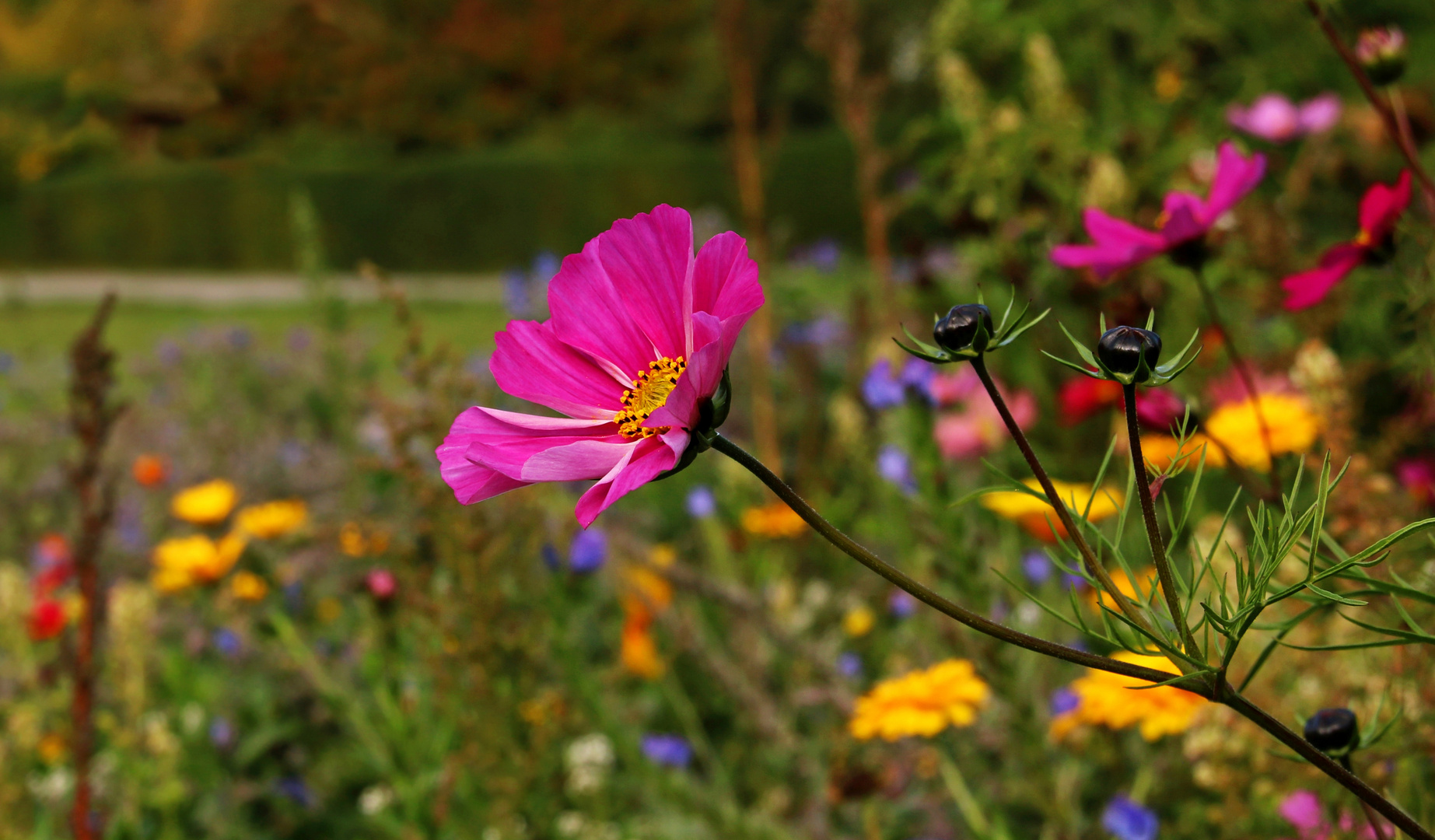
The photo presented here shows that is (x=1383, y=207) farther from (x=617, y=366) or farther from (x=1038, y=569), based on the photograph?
(x=1038, y=569)

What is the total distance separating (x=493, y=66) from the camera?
11797 millimetres

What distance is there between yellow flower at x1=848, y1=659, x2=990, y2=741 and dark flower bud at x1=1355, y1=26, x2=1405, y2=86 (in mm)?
491

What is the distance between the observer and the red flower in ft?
5.12

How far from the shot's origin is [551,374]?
1.59 ft

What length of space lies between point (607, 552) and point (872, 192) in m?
0.73

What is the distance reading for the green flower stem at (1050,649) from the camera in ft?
1.13

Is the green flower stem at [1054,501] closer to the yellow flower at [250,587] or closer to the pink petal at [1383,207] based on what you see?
the pink petal at [1383,207]

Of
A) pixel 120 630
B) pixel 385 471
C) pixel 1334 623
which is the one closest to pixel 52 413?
pixel 120 630

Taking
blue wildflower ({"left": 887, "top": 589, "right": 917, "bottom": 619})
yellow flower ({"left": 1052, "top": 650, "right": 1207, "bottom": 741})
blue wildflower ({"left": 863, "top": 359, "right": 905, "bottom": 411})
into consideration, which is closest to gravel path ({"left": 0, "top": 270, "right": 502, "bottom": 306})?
blue wildflower ({"left": 887, "top": 589, "right": 917, "bottom": 619})

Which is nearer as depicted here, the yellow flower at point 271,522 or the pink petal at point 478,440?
the pink petal at point 478,440

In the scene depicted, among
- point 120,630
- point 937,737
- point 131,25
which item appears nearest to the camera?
point 937,737

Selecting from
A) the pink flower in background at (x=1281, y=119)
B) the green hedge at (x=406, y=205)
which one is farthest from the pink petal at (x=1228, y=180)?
the green hedge at (x=406, y=205)

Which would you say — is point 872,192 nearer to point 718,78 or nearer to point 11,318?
point 11,318

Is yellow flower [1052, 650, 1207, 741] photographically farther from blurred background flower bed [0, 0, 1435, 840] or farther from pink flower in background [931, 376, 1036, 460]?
pink flower in background [931, 376, 1036, 460]
